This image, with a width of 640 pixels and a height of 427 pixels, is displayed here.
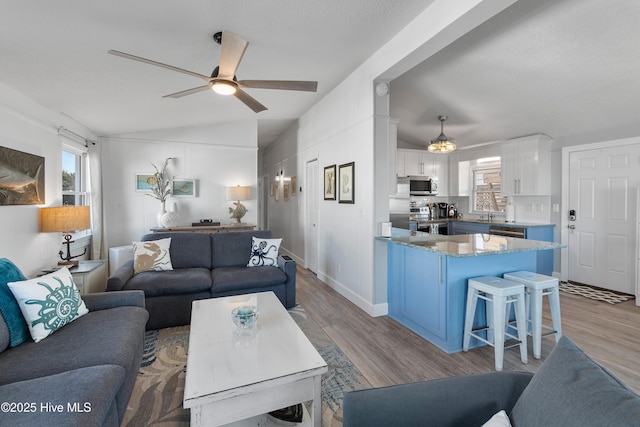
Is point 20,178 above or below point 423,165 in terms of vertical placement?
below

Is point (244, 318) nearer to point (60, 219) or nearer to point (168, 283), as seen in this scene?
point (168, 283)

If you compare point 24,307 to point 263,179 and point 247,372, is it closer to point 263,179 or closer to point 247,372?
point 247,372

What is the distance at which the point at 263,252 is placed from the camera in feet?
12.4

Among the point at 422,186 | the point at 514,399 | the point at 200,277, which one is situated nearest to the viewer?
the point at 514,399

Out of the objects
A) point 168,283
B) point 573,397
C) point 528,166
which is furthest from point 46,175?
point 528,166

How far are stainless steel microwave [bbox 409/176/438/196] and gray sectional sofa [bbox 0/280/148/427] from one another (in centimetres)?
524

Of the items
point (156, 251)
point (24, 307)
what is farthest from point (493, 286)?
point (156, 251)

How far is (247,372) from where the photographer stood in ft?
4.85

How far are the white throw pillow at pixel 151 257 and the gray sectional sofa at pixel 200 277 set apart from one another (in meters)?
0.07

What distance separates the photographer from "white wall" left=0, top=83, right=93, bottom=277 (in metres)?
2.59

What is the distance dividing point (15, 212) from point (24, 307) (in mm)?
1392

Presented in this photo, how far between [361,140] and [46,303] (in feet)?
10.5

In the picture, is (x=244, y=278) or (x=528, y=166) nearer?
(x=244, y=278)

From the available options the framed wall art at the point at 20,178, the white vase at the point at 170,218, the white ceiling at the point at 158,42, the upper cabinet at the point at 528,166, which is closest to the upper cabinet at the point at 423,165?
the upper cabinet at the point at 528,166
